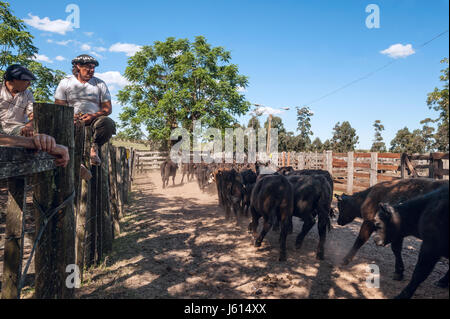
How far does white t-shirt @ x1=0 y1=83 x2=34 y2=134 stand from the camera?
Result: 3746 mm

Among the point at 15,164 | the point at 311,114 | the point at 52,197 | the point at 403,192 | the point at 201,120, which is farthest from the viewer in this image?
the point at 311,114

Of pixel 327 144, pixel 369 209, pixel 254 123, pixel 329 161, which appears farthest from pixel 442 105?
pixel 254 123

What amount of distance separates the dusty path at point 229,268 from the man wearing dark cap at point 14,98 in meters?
2.55

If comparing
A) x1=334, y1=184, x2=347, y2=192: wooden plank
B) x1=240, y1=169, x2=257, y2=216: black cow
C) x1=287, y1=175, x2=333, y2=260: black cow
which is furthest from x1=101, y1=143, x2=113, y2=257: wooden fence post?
x1=334, y1=184, x2=347, y2=192: wooden plank

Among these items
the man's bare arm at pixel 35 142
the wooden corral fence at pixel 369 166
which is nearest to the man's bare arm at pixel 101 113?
the man's bare arm at pixel 35 142

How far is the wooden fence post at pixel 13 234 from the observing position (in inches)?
81.0

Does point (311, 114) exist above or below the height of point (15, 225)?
above

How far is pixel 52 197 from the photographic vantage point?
238 centimetres

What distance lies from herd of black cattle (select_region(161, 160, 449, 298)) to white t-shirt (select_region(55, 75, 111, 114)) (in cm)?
348

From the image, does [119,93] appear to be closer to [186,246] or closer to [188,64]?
[188,64]

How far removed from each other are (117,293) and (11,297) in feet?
5.54

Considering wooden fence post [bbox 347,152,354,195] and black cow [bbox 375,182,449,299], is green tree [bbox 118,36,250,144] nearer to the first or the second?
wooden fence post [bbox 347,152,354,195]

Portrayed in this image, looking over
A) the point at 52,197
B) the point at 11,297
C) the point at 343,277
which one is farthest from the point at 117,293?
the point at 343,277

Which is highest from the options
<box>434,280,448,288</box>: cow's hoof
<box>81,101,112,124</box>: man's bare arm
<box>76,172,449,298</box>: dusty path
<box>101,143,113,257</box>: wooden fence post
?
<box>81,101,112,124</box>: man's bare arm
